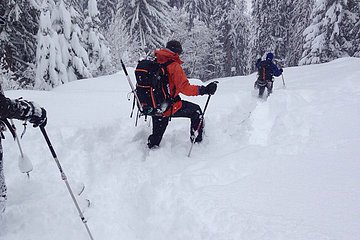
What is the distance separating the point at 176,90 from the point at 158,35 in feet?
70.5

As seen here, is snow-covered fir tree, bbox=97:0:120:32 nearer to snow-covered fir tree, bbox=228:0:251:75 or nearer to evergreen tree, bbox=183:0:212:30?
evergreen tree, bbox=183:0:212:30

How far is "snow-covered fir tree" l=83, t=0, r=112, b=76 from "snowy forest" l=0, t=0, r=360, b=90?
0.05 meters

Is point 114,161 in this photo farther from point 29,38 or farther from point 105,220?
point 29,38

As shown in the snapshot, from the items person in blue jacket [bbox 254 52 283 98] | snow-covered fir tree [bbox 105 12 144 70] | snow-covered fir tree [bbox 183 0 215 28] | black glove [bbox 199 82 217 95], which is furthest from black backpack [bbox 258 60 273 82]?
snow-covered fir tree [bbox 183 0 215 28]

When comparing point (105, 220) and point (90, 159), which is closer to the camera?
point (105, 220)

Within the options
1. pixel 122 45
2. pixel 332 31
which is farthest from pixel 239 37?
pixel 332 31

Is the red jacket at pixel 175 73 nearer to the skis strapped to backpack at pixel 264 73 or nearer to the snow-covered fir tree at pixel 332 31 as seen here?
the skis strapped to backpack at pixel 264 73

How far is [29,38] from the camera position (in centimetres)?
1295

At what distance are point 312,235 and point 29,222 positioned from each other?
3.33 meters

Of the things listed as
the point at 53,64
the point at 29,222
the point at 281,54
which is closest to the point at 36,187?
the point at 29,222

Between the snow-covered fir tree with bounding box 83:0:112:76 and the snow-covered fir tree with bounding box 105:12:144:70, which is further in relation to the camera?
the snow-covered fir tree with bounding box 105:12:144:70

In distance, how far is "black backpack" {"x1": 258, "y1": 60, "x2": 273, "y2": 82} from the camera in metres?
10.2

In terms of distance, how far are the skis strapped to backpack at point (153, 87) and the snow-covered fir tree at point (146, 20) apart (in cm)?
1987

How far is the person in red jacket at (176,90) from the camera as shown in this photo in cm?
525
